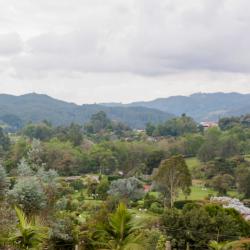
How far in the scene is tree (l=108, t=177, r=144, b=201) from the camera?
37406 millimetres

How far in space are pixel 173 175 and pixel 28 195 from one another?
22841 millimetres

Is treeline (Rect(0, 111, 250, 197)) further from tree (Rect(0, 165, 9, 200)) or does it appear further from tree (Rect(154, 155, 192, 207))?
tree (Rect(0, 165, 9, 200))

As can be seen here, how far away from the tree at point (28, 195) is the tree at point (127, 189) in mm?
23147

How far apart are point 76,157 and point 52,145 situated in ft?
15.5

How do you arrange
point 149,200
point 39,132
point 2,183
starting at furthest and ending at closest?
point 39,132 < point 149,200 < point 2,183

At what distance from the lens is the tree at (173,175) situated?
114 ft

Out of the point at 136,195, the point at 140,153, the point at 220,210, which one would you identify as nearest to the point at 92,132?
the point at 140,153

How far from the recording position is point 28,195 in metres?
13.3

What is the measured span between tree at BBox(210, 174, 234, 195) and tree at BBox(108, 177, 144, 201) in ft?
27.3

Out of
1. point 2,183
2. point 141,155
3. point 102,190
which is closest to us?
point 2,183

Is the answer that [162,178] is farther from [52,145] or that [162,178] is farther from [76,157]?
[52,145]

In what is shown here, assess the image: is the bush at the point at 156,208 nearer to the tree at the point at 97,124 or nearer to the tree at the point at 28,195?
the tree at the point at 28,195

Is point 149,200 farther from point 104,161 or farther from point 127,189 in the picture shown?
point 104,161

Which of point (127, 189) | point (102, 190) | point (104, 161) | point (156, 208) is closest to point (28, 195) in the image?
point (156, 208)
